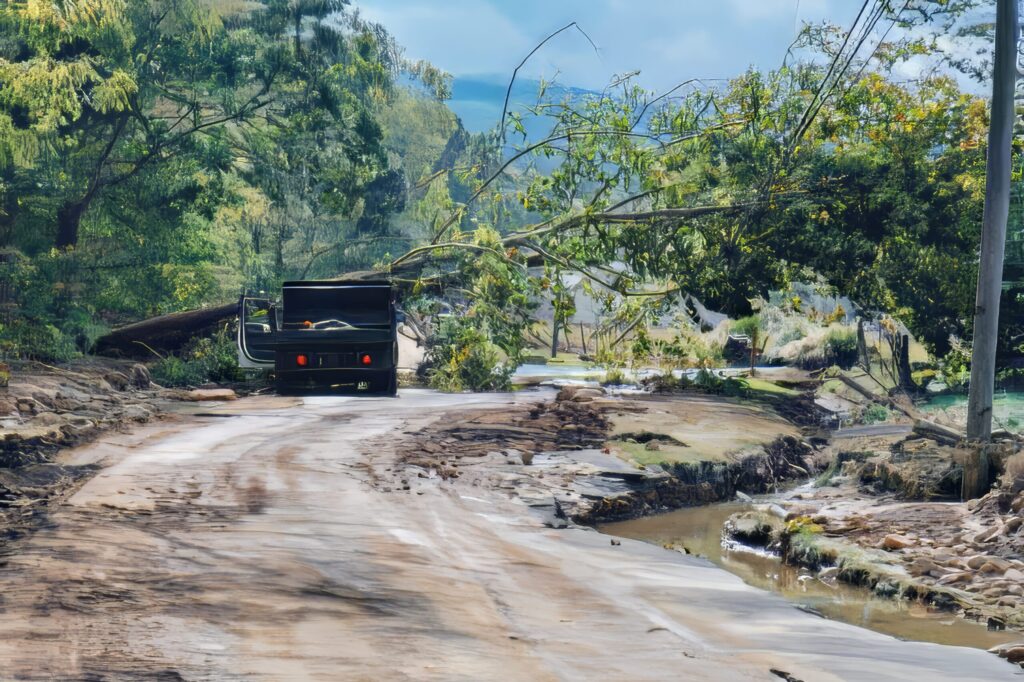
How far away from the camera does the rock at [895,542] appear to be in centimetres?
820

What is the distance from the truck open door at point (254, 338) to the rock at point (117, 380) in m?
1.84

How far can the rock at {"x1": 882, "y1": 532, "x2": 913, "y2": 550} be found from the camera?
8203 mm

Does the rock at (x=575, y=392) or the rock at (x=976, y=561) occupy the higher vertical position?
the rock at (x=575, y=392)

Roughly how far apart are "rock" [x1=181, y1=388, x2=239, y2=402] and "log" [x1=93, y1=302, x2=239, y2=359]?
3010mm

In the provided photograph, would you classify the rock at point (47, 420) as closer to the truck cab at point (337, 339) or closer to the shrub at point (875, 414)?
the truck cab at point (337, 339)

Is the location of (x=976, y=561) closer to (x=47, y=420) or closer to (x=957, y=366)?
(x=957, y=366)

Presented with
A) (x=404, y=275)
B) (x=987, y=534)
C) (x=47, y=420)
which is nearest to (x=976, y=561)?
(x=987, y=534)

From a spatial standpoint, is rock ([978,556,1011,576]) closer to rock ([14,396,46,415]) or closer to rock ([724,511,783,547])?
rock ([724,511,783,547])

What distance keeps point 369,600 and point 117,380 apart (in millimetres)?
12593

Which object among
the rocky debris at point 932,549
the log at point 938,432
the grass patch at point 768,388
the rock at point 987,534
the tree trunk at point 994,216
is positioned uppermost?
the tree trunk at point 994,216

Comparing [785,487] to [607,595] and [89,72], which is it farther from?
[89,72]

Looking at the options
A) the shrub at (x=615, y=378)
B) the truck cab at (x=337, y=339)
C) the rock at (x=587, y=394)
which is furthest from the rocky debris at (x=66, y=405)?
the shrub at (x=615, y=378)

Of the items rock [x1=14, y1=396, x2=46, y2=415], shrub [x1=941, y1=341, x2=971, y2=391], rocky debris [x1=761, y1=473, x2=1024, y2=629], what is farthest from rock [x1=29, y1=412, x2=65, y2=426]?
shrub [x1=941, y1=341, x2=971, y2=391]

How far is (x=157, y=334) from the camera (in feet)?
64.5
